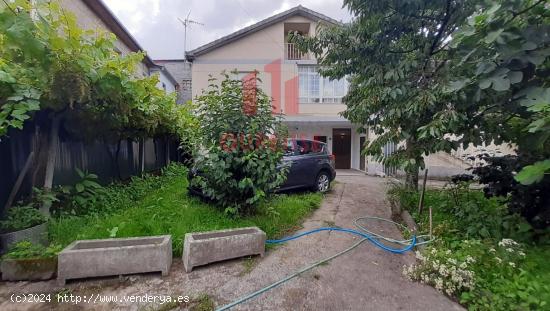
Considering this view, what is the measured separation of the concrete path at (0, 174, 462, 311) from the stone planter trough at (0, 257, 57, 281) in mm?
73

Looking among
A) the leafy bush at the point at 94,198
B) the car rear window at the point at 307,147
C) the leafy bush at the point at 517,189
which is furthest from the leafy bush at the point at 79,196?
the leafy bush at the point at 517,189

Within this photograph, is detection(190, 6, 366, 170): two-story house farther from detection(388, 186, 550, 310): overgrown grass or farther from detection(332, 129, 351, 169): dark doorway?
detection(388, 186, 550, 310): overgrown grass

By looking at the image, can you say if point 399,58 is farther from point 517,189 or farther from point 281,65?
point 281,65

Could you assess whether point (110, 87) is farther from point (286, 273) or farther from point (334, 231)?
point (334, 231)

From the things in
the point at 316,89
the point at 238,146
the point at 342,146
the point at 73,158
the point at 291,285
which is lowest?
the point at 291,285

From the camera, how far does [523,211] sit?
3.53 m

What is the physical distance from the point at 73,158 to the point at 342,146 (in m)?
12.1

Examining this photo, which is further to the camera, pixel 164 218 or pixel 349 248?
pixel 164 218

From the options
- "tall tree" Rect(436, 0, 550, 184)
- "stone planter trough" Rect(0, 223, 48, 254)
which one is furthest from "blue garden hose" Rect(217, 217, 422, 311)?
"stone planter trough" Rect(0, 223, 48, 254)

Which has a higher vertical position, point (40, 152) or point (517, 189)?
point (40, 152)

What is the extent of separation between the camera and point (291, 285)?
279cm

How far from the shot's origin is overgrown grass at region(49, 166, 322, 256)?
3422mm

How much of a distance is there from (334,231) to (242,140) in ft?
7.20

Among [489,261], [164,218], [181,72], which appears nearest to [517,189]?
[489,261]
